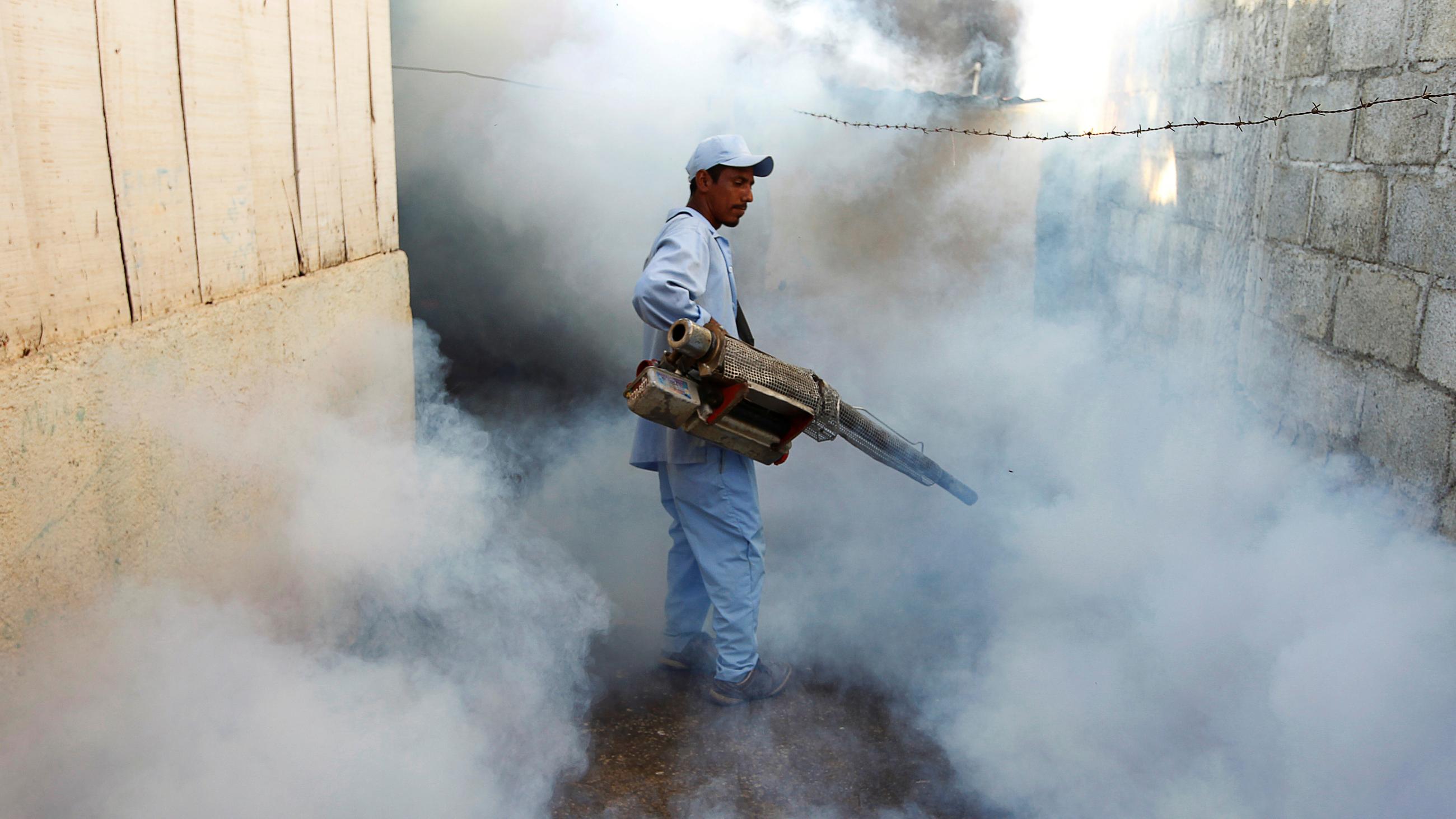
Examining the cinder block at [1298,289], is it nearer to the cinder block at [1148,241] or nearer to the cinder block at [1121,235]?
the cinder block at [1148,241]

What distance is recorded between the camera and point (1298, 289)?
11.3ft

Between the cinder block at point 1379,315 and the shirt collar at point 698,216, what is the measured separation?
6.67 ft

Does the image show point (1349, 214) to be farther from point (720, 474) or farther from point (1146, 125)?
point (720, 474)

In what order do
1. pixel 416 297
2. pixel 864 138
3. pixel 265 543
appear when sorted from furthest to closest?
pixel 864 138
pixel 416 297
pixel 265 543

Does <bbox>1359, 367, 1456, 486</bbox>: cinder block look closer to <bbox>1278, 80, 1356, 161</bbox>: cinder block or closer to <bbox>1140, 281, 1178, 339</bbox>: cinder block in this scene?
<bbox>1278, 80, 1356, 161</bbox>: cinder block

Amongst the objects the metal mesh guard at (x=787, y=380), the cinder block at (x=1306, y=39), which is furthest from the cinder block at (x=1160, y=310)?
the metal mesh guard at (x=787, y=380)

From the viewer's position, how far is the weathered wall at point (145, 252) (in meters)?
1.92

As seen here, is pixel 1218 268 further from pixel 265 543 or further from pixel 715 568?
pixel 265 543

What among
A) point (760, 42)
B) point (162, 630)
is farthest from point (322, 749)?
point (760, 42)

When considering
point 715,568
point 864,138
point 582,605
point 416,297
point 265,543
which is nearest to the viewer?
point 265,543

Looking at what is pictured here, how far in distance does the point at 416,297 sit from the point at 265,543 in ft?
8.41

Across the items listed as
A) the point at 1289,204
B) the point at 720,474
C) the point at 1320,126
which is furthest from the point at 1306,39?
the point at 720,474

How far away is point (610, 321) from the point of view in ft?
17.4

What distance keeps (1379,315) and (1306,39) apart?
106 cm
